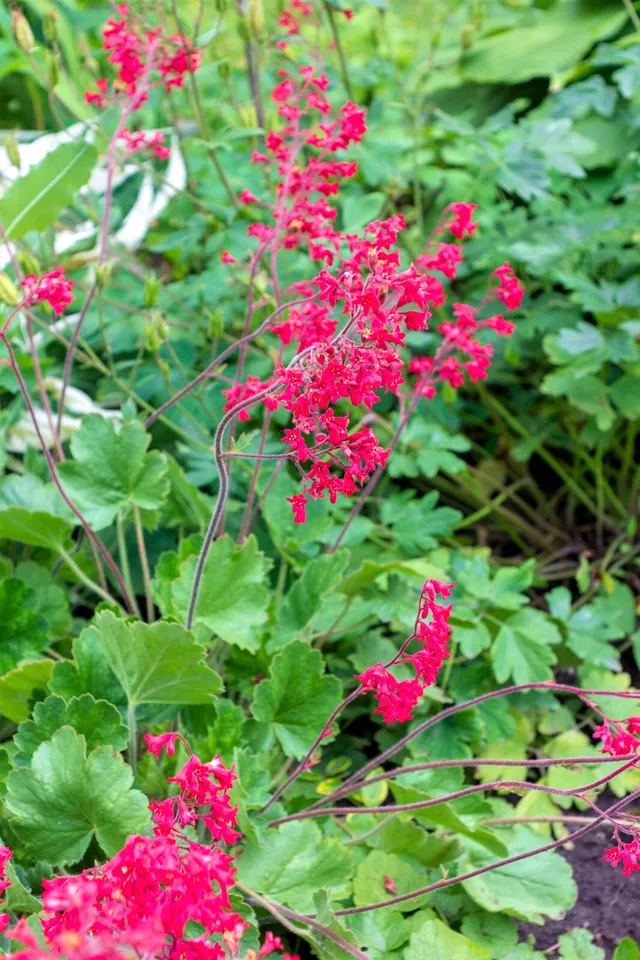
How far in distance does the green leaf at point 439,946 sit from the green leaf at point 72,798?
0.37 metres

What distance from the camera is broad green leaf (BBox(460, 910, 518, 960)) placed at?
1236mm

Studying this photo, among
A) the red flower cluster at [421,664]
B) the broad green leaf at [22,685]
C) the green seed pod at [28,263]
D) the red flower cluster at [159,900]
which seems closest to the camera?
the red flower cluster at [159,900]

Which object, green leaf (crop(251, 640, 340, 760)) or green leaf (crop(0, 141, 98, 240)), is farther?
green leaf (crop(0, 141, 98, 240))

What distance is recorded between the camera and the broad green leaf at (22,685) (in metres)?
1.19

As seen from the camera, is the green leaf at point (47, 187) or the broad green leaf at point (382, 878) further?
the green leaf at point (47, 187)

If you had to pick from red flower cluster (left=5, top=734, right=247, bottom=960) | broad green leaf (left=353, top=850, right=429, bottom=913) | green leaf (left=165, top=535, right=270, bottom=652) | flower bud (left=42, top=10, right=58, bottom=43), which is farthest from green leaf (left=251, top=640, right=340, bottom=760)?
flower bud (left=42, top=10, right=58, bottom=43)

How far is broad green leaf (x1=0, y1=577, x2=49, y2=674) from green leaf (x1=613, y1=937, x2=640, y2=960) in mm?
879

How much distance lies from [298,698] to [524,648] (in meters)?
0.45

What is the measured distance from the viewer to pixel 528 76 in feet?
8.14

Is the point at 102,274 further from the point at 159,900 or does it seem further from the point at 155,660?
the point at 159,900

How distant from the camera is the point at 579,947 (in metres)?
1.25

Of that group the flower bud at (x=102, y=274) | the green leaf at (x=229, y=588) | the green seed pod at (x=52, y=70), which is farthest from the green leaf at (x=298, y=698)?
Answer: the green seed pod at (x=52, y=70)

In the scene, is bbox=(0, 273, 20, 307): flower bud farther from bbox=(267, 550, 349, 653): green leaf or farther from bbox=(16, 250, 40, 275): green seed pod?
bbox=(267, 550, 349, 653): green leaf

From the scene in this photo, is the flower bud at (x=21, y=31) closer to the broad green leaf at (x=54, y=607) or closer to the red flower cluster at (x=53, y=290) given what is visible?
the red flower cluster at (x=53, y=290)
